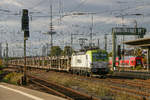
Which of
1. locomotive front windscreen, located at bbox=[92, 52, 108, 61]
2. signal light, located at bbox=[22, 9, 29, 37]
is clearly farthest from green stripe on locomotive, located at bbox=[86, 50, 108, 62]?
signal light, located at bbox=[22, 9, 29, 37]

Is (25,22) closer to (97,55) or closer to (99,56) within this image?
(97,55)

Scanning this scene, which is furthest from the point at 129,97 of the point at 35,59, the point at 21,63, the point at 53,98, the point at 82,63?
the point at 21,63

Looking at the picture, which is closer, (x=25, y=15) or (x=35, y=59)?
(x=25, y=15)

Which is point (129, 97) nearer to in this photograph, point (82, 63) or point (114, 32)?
point (82, 63)

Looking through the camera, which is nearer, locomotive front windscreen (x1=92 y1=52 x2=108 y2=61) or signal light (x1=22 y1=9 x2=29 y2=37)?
signal light (x1=22 y1=9 x2=29 y2=37)

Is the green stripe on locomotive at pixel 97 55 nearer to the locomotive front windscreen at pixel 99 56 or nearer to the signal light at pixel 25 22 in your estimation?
the locomotive front windscreen at pixel 99 56

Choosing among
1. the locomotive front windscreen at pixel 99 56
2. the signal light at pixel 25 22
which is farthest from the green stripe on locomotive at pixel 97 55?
the signal light at pixel 25 22

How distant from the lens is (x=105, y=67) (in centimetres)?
2636

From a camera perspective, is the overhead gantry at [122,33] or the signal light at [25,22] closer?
the signal light at [25,22]

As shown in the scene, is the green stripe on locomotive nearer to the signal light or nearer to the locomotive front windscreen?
the locomotive front windscreen

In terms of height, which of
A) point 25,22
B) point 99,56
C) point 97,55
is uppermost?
point 25,22

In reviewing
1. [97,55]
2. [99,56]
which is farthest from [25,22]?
[99,56]

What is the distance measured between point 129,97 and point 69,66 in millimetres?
21515

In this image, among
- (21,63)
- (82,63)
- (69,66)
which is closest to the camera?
(82,63)
